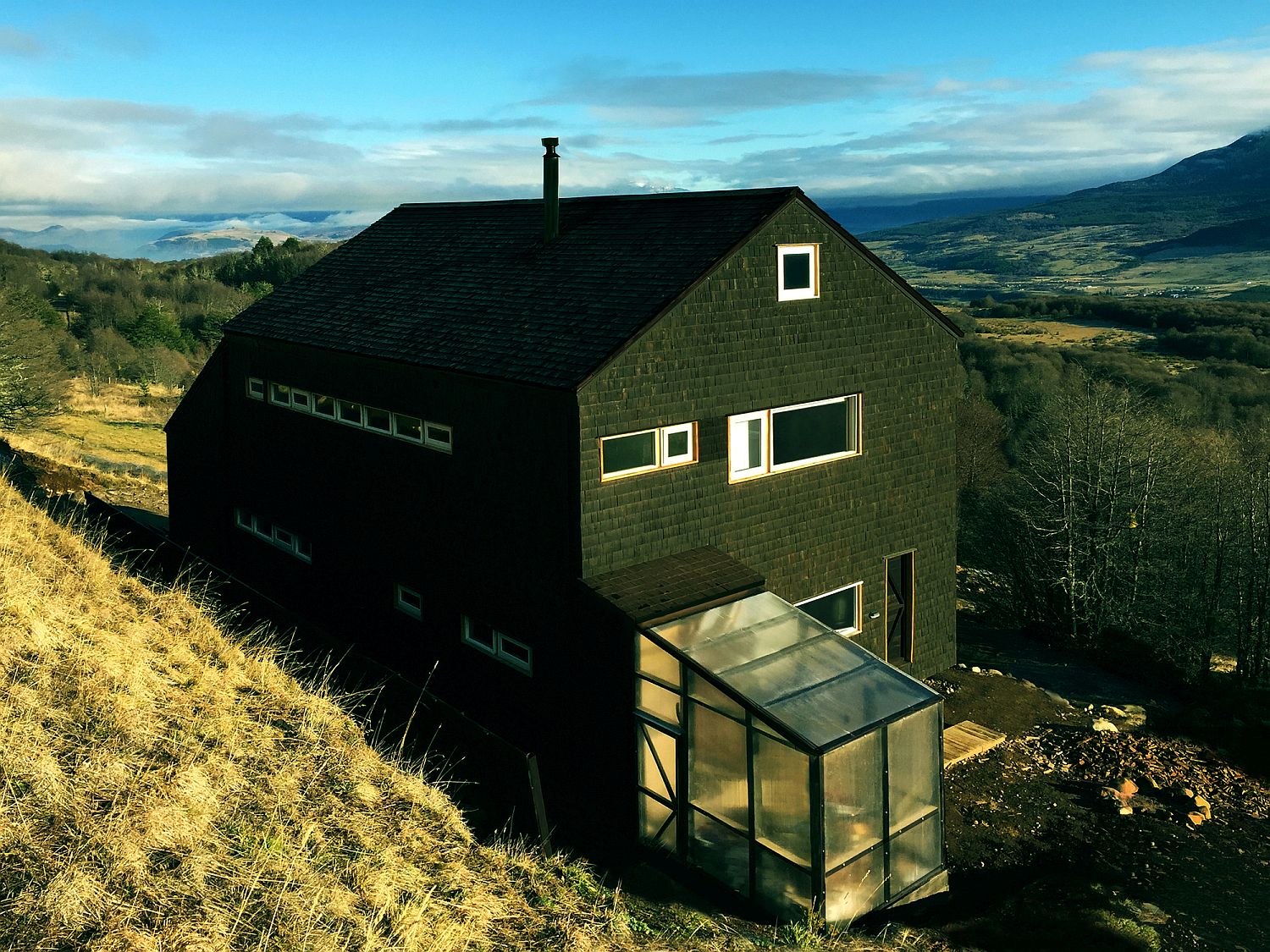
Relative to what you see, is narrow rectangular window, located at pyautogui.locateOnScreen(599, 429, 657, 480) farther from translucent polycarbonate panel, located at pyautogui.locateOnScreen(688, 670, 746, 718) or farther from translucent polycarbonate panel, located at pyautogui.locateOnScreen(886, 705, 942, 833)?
translucent polycarbonate panel, located at pyautogui.locateOnScreen(886, 705, 942, 833)

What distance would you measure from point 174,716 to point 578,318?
6.89 metres

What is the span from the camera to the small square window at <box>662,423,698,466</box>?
1318 cm

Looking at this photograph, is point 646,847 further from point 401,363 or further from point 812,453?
point 401,363

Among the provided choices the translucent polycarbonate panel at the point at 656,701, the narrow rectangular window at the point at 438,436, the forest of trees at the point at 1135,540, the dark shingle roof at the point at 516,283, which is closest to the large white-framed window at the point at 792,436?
the dark shingle roof at the point at 516,283

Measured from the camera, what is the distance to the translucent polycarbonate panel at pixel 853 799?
34.9ft

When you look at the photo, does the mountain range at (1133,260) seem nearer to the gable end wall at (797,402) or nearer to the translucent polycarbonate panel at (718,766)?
the gable end wall at (797,402)

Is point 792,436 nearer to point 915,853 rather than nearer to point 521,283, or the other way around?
point 521,283

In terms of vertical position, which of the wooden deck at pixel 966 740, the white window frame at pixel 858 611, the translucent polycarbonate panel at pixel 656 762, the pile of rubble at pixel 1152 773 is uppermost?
the white window frame at pixel 858 611

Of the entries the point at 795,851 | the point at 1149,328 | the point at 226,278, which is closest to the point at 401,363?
the point at 795,851

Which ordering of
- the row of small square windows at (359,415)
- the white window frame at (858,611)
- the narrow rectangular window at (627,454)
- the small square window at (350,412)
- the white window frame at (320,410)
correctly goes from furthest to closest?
the white window frame at (320,410)
the small square window at (350,412)
the white window frame at (858,611)
the row of small square windows at (359,415)
the narrow rectangular window at (627,454)

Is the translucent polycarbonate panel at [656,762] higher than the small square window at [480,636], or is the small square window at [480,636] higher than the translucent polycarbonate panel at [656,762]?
the small square window at [480,636]

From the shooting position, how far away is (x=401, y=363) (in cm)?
1470

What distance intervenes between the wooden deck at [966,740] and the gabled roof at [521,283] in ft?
21.1

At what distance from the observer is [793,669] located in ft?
38.8
